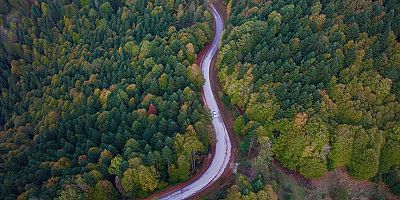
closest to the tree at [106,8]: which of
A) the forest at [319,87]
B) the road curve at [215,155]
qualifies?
the road curve at [215,155]

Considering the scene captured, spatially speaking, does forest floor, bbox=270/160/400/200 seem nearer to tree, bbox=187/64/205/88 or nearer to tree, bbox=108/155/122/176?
tree, bbox=187/64/205/88

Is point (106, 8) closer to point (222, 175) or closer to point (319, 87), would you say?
point (222, 175)

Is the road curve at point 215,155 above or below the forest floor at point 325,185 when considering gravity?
above

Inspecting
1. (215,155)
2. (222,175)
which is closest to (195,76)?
(215,155)

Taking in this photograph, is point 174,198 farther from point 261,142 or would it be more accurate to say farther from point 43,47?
point 43,47

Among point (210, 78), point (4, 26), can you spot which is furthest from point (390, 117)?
point (4, 26)

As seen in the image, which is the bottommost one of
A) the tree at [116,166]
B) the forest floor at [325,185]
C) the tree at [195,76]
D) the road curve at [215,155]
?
the forest floor at [325,185]

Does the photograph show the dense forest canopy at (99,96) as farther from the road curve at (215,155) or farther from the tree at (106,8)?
the road curve at (215,155)
